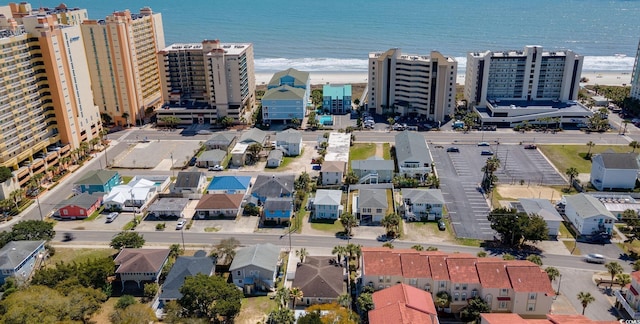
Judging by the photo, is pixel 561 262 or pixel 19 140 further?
pixel 19 140

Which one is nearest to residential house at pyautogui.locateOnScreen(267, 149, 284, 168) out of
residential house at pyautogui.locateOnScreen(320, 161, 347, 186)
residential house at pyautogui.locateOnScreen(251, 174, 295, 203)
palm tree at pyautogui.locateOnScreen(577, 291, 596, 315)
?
residential house at pyautogui.locateOnScreen(251, 174, 295, 203)

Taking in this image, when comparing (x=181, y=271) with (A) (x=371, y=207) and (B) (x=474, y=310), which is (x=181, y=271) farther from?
(B) (x=474, y=310)

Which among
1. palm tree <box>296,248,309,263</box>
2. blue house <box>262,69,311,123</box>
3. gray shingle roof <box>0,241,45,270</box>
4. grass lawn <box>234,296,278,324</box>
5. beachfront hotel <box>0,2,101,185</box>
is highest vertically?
beachfront hotel <box>0,2,101,185</box>

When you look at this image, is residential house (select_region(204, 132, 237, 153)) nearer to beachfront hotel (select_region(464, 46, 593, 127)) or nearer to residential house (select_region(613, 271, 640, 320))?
beachfront hotel (select_region(464, 46, 593, 127))

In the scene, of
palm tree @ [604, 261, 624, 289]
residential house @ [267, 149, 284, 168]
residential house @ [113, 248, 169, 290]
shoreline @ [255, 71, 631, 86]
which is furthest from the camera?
shoreline @ [255, 71, 631, 86]

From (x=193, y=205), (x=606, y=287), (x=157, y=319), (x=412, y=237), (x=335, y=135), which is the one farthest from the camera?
(x=335, y=135)

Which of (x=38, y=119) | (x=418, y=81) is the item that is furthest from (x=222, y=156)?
(x=418, y=81)

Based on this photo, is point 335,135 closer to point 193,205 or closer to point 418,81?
point 418,81

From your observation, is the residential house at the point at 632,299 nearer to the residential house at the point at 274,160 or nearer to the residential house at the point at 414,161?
the residential house at the point at 414,161
